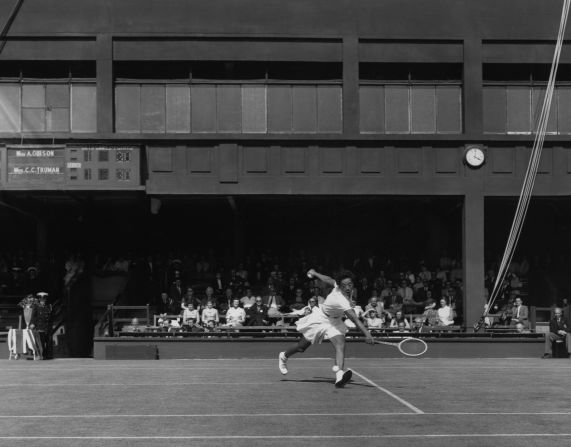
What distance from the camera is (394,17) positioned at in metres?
31.2

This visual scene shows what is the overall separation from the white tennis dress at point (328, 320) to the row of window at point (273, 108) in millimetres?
15457

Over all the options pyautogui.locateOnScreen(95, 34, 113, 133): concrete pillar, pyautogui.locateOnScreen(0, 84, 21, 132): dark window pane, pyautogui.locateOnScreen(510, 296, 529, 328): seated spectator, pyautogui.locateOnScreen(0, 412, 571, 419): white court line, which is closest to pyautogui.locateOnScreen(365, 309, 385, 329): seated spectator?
pyautogui.locateOnScreen(510, 296, 529, 328): seated spectator

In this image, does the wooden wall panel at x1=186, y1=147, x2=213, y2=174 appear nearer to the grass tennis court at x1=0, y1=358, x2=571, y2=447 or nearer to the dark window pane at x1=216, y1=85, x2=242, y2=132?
the dark window pane at x1=216, y1=85, x2=242, y2=132

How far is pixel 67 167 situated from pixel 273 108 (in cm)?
675

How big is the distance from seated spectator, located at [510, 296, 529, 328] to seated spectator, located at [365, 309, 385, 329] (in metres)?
4.03

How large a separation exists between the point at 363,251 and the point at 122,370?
57.7ft

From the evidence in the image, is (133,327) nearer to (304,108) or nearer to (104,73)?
(104,73)

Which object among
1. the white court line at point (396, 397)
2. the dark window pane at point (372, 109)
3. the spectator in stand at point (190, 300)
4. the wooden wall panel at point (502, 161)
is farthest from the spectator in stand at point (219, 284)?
the white court line at point (396, 397)

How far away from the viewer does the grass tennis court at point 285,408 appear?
34.7 ft

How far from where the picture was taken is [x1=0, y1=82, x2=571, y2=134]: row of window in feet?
102

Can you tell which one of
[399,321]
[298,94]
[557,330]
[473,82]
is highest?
[473,82]

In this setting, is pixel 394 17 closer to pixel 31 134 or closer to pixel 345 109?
pixel 345 109

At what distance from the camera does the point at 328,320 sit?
53.5ft

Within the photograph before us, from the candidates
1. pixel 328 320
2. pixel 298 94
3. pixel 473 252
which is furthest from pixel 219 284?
pixel 328 320
